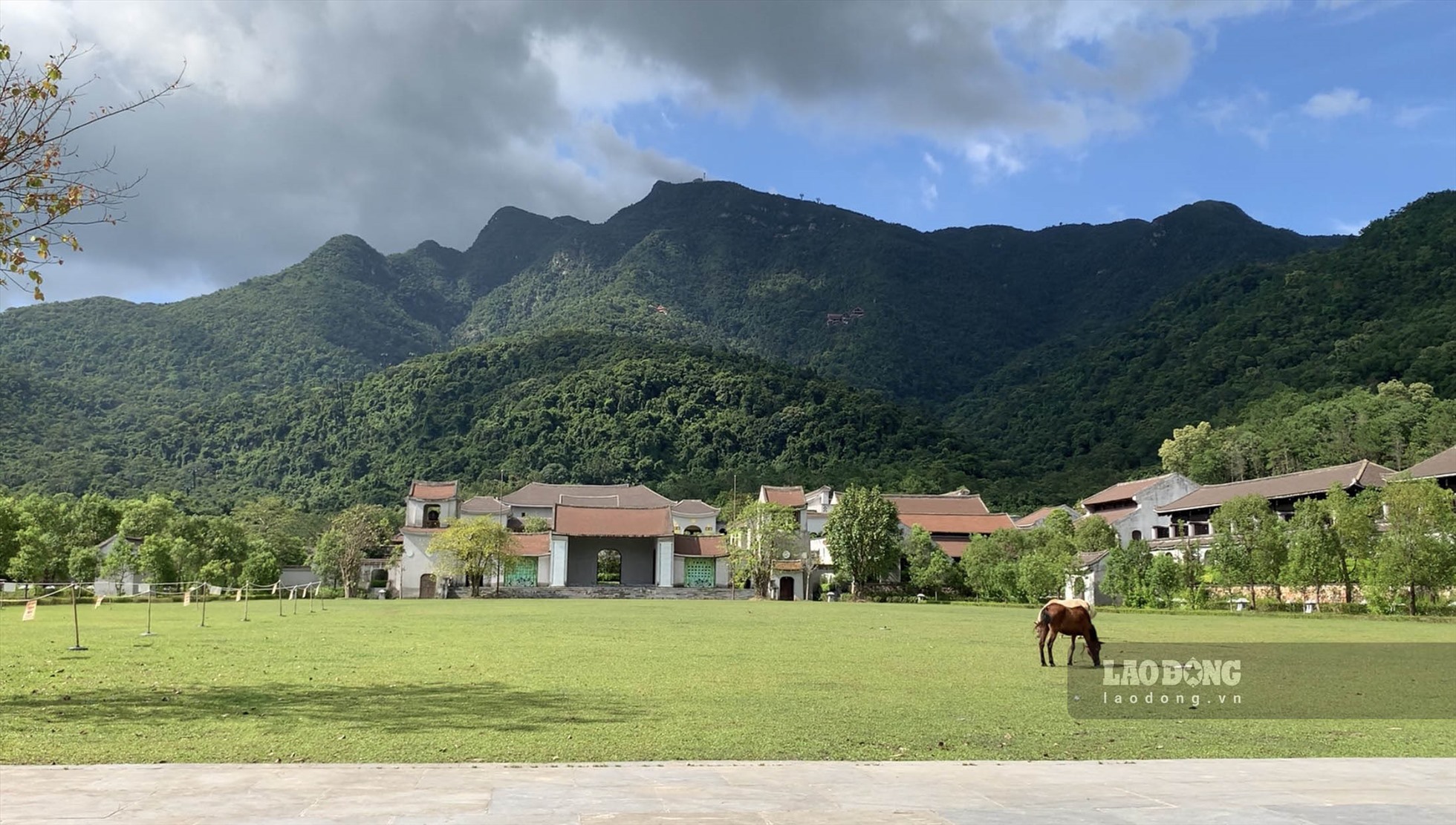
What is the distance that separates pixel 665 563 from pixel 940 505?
2338cm

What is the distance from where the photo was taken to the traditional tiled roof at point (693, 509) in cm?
7800

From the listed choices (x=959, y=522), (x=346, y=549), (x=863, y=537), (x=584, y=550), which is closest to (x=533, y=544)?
(x=584, y=550)

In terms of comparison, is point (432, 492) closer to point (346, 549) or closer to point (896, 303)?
point (346, 549)

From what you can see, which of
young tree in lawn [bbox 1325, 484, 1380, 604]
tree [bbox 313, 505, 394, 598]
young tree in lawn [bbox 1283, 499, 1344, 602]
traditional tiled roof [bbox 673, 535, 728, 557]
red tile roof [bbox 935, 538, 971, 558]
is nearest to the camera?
young tree in lawn [bbox 1325, 484, 1380, 604]

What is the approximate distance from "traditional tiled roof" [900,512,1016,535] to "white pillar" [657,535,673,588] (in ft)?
59.4

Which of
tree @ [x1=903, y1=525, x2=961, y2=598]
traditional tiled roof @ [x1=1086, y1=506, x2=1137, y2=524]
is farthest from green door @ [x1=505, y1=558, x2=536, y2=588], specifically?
traditional tiled roof @ [x1=1086, y1=506, x2=1137, y2=524]

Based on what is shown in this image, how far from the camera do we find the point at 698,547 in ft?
212

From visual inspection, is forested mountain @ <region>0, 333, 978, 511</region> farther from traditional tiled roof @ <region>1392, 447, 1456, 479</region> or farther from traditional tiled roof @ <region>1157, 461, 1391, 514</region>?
traditional tiled roof @ <region>1392, 447, 1456, 479</region>

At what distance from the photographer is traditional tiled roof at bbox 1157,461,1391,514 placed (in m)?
49.9

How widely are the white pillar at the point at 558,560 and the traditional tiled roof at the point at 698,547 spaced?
7089 mm

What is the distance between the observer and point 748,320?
182 metres

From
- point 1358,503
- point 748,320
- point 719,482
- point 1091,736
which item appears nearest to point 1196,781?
point 1091,736

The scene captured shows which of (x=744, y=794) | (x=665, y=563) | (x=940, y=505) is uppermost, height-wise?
(x=940, y=505)

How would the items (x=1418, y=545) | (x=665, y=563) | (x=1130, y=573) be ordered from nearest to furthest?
(x=1418, y=545) < (x=1130, y=573) < (x=665, y=563)
